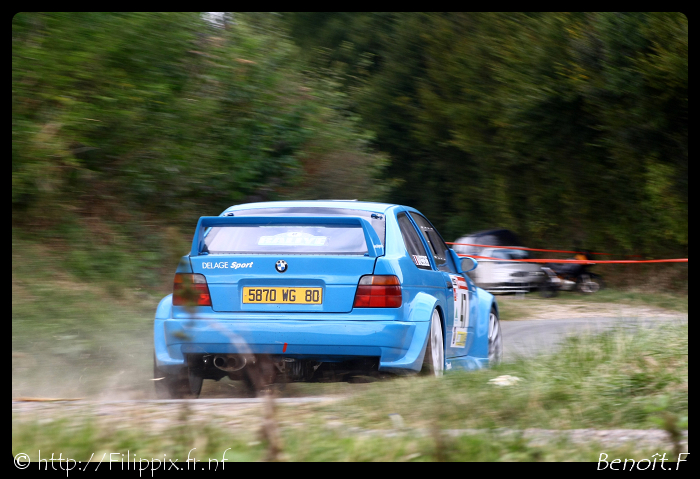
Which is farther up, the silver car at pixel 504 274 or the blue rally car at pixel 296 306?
the blue rally car at pixel 296 306

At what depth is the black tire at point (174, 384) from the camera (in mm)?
5910

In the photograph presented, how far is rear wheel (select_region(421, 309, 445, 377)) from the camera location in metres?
5.95

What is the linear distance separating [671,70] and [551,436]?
14361 millimetres

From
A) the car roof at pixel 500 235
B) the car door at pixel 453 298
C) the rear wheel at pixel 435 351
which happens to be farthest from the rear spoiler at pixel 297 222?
the car roof at pixel 500 235

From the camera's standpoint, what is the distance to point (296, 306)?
5.66m

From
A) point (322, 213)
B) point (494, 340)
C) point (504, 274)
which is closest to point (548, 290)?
point (504, 274)

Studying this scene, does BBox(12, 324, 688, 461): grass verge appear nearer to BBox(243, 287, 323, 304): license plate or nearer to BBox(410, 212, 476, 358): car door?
BBox(410, 212, 476, 358): car door

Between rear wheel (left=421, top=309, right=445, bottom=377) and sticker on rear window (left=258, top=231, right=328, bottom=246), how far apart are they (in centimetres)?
102

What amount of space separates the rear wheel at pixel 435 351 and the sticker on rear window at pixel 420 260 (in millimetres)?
396

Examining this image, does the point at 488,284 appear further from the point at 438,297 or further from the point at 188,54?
the point at 438,297

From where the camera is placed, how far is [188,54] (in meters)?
11.7

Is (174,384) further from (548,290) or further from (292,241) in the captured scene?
(548,290)

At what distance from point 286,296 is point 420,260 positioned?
4.23 ft

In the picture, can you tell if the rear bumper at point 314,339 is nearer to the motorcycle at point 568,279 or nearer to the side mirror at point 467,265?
the side mirror at point 467,265
